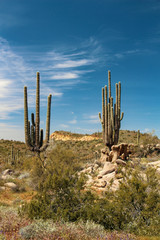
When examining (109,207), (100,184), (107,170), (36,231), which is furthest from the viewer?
(107,170)

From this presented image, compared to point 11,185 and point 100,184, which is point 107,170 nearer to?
point 100,184

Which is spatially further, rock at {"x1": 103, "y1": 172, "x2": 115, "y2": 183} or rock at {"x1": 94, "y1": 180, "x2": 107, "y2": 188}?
rock at {"x1": 103, "y1": 172, "x2": 115, "y2": 183}

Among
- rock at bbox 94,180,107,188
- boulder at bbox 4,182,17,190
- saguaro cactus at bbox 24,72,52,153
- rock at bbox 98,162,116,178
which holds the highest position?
saguaro cactus at bbox 24,72,52,153

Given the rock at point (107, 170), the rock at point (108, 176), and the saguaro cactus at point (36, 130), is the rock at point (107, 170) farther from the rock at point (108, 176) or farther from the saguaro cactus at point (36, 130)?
the saguaro cactus at point (36, 130)

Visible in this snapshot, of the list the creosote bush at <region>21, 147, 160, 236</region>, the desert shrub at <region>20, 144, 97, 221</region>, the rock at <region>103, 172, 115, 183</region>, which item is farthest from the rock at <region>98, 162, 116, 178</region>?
the creosote bush at <region>21, 147, 160, 236</region>

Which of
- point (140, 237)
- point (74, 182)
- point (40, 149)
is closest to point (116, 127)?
point (40, 149)

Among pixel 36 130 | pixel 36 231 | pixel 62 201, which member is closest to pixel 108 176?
pixel 36 130

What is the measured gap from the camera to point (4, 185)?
13906 millimetres

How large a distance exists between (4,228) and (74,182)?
228 centimetres

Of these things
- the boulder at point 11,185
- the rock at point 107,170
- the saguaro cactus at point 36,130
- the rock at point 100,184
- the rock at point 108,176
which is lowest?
the boulder at point 11,185

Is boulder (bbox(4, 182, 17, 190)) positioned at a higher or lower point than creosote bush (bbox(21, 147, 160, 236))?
lower

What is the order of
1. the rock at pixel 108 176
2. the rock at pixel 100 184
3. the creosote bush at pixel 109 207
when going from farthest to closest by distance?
the rock at pixel 108 176 → the rock at pixel 100 184 → the creosote bush at pixel 109 207

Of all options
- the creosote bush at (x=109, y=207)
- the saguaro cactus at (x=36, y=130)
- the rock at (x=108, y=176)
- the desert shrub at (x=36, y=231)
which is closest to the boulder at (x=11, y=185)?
the saguaro cactus at (x=36, y=130)

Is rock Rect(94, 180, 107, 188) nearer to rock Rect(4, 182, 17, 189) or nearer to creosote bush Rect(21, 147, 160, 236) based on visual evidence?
rock Rect(4, 182, 17, 189)
